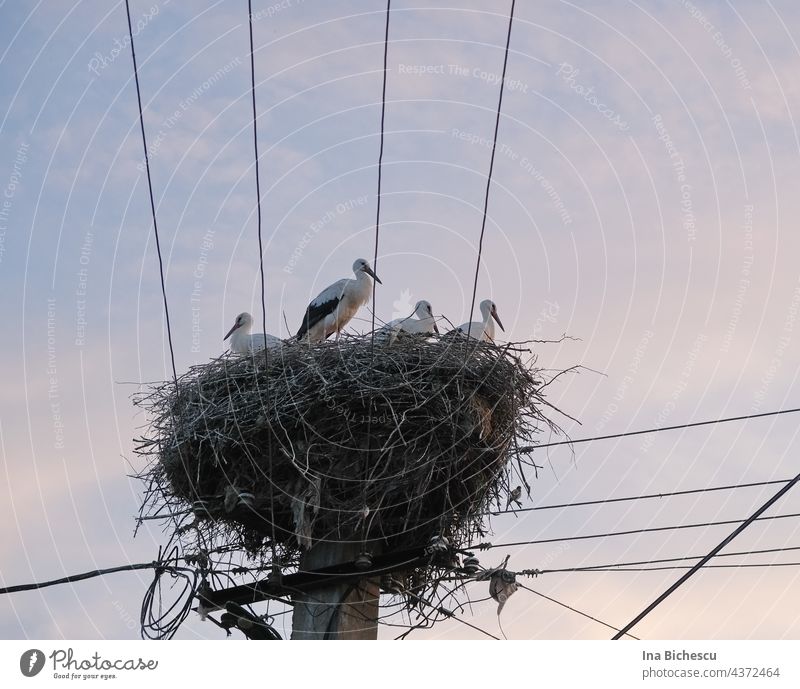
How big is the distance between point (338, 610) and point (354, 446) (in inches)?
40.4

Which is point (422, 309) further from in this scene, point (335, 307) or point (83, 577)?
point (83, 577)

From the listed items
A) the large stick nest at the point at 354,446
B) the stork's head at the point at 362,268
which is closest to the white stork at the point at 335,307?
the stork's head at the point at 362,268

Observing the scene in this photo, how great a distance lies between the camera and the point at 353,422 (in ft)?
21.6

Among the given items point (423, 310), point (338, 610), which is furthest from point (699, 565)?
point (423, 310)

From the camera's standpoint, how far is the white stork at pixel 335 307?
10.5 metres

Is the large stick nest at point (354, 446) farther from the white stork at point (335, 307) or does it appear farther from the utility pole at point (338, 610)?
the white stork at point (335, 307)

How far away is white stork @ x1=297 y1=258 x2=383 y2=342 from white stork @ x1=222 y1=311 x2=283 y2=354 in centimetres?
51

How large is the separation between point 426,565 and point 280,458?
39.4 inches

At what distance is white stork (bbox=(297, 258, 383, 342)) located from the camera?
10.5 m

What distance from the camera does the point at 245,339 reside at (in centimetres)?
959

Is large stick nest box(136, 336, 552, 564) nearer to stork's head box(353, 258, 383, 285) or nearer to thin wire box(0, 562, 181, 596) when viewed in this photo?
thin wire box(0, 562, 181, 596)

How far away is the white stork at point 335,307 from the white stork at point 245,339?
0.51m

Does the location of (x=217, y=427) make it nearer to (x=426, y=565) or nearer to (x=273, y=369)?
(x=273, y=369)
